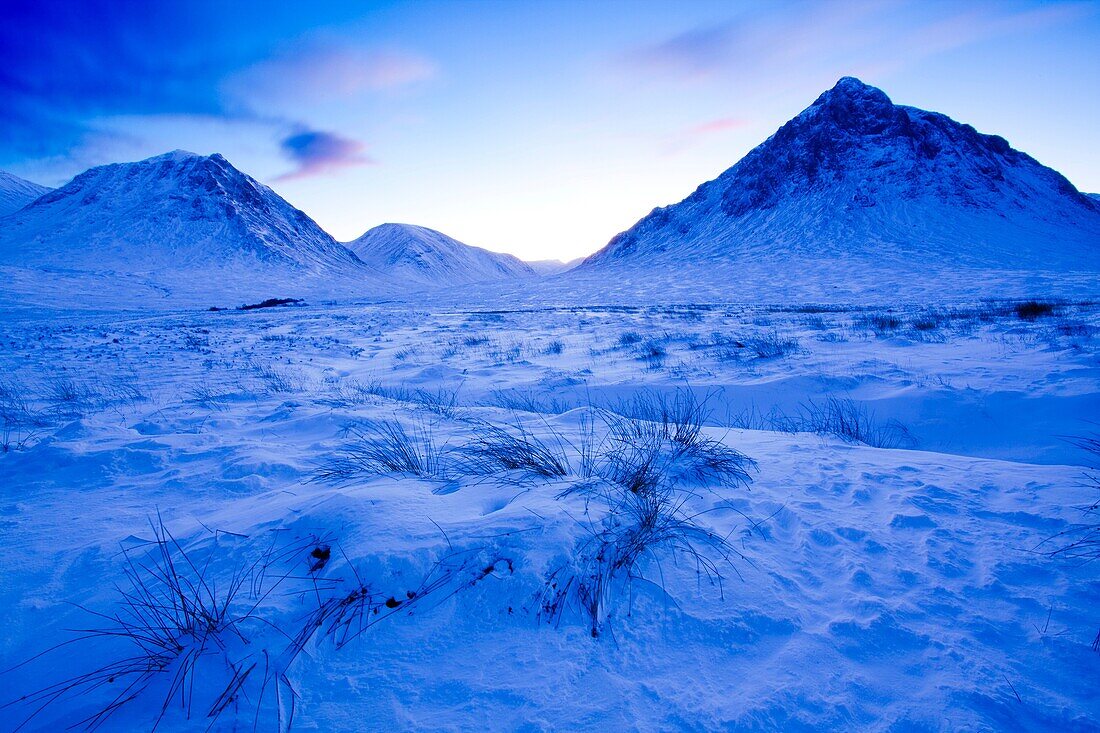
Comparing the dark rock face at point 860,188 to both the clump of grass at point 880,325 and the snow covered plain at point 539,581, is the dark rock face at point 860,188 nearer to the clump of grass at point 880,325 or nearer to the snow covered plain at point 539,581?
the clump of grass at point 880,325

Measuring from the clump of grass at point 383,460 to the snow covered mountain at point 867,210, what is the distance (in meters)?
37.7

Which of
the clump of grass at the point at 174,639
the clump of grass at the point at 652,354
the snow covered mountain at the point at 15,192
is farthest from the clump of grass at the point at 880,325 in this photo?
the snow covered mountain at the point at 15,192

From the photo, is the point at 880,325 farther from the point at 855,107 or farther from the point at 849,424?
the point at 855,107

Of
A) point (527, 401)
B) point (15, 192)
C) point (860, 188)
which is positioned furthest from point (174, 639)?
point (15, 192)

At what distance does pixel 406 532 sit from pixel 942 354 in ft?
28.9

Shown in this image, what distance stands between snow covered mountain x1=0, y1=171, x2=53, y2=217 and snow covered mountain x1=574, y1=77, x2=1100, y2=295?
11125cm

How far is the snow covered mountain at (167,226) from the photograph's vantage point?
60969 mm

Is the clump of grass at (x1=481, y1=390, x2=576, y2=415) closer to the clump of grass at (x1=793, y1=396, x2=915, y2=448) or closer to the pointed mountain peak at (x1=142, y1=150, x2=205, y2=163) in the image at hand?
the clump of grass at (x1=793, y1=396, x2=915, y2=448)

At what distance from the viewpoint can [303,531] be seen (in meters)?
2.11

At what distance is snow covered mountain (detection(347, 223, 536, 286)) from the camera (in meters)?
107

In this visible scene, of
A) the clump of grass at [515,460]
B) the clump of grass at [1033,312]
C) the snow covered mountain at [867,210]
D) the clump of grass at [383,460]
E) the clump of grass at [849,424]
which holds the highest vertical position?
the snow covered mountain at [867,210]

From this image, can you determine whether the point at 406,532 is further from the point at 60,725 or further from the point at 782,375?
the point at 782,375

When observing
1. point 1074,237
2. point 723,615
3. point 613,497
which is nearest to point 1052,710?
point 723,615

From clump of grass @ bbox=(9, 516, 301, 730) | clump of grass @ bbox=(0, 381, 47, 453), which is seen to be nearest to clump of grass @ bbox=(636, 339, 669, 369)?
clump of grass @ bbox=(9, 516, 301, 730)
